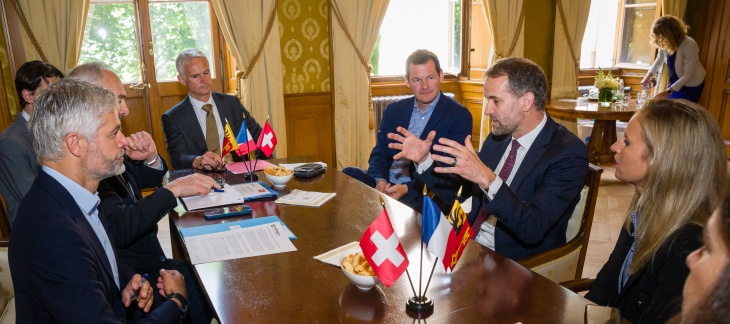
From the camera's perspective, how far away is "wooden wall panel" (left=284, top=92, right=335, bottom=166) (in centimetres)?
524

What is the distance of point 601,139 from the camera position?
583 cm

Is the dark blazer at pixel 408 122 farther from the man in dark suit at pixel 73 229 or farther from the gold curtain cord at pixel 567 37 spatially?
the gold curtain cord at pixel 567 37

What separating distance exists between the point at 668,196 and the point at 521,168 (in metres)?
0.75

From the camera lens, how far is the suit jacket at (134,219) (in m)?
1.99

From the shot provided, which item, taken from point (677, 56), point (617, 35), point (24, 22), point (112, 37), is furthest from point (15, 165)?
point (617, 35)

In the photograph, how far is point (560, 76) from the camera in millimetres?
6227

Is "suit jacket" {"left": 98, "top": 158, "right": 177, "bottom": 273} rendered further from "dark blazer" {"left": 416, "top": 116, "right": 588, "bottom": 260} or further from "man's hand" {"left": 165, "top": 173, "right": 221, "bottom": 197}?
"dark blazer" {"left": 416, "top": 116, "right": 588, "bottom": 260}

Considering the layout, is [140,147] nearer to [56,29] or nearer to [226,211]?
[226,211]

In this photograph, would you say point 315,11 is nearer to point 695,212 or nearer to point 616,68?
point 695,212

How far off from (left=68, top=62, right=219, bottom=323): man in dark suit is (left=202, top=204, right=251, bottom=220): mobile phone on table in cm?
13

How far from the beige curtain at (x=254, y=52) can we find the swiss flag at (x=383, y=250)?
146 inches

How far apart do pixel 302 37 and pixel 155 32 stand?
136cm

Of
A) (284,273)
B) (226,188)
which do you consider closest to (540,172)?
(284,273)

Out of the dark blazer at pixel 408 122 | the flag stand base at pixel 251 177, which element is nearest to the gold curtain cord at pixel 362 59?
the dark blazer at pixel 408 122
